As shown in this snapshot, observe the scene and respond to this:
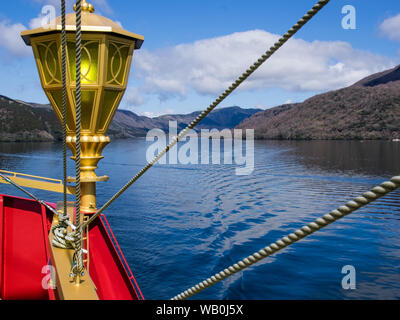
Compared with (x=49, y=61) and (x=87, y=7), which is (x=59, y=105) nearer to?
(x=49, y=61)

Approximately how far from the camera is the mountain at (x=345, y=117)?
413 feet

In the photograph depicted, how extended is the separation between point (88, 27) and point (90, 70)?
36cm

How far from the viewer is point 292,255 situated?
461 inches

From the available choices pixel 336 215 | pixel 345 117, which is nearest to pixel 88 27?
pixel 336 215

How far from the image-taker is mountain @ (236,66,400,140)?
413ft

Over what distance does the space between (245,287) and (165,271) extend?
2.66 m

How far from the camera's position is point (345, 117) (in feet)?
472

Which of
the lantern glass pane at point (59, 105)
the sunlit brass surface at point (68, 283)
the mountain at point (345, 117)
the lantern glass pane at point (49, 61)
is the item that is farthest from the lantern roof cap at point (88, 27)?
the mountain at point (345, 117)

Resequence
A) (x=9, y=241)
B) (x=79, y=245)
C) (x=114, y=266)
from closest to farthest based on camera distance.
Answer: (x=79, y=245)
(x=114, y=266)
(x=9, y=241)

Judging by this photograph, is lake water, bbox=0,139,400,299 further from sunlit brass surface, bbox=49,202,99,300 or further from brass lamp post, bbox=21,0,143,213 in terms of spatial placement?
sunlit brass surface, bbox=49,202,99,300
